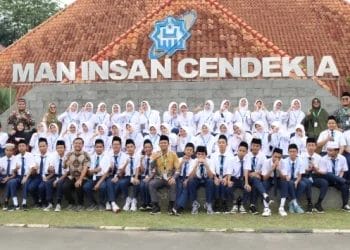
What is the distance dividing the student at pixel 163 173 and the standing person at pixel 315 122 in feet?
10.5

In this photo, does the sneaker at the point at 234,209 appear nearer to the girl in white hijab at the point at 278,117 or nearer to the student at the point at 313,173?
the student at the point at 313,173

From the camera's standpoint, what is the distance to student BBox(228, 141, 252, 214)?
33.4 ft

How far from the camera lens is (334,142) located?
1077 cm

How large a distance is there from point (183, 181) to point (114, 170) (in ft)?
4.47

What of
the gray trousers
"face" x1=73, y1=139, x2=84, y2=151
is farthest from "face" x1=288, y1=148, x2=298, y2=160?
"face" x1=73, y1=139, x2=84, y2=151

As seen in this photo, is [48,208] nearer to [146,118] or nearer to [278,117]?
[146,118]

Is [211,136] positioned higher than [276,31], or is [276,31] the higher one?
[276,31]

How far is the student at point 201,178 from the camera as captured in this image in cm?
1020

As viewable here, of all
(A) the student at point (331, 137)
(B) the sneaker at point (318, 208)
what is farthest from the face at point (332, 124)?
(B) the sneaker at point (318, 208)

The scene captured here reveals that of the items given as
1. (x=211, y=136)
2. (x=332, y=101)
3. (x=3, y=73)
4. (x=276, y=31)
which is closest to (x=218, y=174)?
(x=211, y=136)

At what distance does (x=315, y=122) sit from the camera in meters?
12.0

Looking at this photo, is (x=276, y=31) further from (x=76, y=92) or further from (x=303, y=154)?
(x=303, y=154)

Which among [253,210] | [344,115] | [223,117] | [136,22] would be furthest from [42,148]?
[136,22]

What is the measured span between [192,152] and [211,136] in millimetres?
1253
